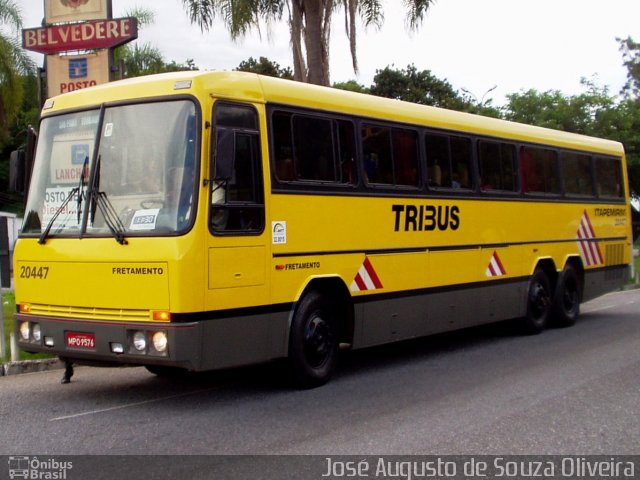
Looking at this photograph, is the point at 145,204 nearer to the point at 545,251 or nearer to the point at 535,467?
the point at 535,467

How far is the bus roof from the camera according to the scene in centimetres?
829

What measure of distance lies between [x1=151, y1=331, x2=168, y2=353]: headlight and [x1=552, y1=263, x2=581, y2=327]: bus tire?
8.85 m

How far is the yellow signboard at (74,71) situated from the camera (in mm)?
18000

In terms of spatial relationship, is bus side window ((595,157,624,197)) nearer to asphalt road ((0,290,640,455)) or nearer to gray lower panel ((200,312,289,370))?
asphalt road ((0,290,640,455))

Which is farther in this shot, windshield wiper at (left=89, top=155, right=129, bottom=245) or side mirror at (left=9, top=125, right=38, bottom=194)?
side mirror at (left=9, top=125, right=38, bottom=194)

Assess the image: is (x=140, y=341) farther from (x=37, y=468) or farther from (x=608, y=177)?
(x=608, y=177)

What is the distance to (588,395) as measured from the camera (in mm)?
8891

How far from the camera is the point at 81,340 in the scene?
323 inches

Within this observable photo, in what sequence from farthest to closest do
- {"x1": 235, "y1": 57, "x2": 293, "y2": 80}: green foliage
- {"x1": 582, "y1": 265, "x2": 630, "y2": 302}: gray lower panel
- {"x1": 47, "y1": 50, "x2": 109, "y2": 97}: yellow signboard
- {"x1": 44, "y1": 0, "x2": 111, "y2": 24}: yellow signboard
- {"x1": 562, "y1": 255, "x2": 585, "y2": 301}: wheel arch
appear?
{"x1": 235, "y1": 57, "x2": 293, "y2": 80}: green foliage < {"x1": 47, "y1": 50, "x2": 109, "y2": 97}: yellow signboard < {"x1": 44, "y1": 0, "x2": 111, "y2": 24}: yellow signboard < {"x1": 582, "y1": 265, "x2": 630, "y2": 302}: gray lower panel < {"x1": 562, "y1": 255, "x2": 585, "y2": 301}: wheel arch

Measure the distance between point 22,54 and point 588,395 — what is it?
2806 centimetres

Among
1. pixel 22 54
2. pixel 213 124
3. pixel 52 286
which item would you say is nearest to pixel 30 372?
pixel 52 286

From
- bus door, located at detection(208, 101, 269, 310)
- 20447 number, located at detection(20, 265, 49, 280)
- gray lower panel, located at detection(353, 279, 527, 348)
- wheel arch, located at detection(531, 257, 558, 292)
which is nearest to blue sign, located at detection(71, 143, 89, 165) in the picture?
20447 number, located at detection(20, 265, 49, 280)

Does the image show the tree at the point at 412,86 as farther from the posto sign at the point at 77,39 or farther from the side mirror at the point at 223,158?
the side mirror at the point at 223,158

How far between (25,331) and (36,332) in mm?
201
